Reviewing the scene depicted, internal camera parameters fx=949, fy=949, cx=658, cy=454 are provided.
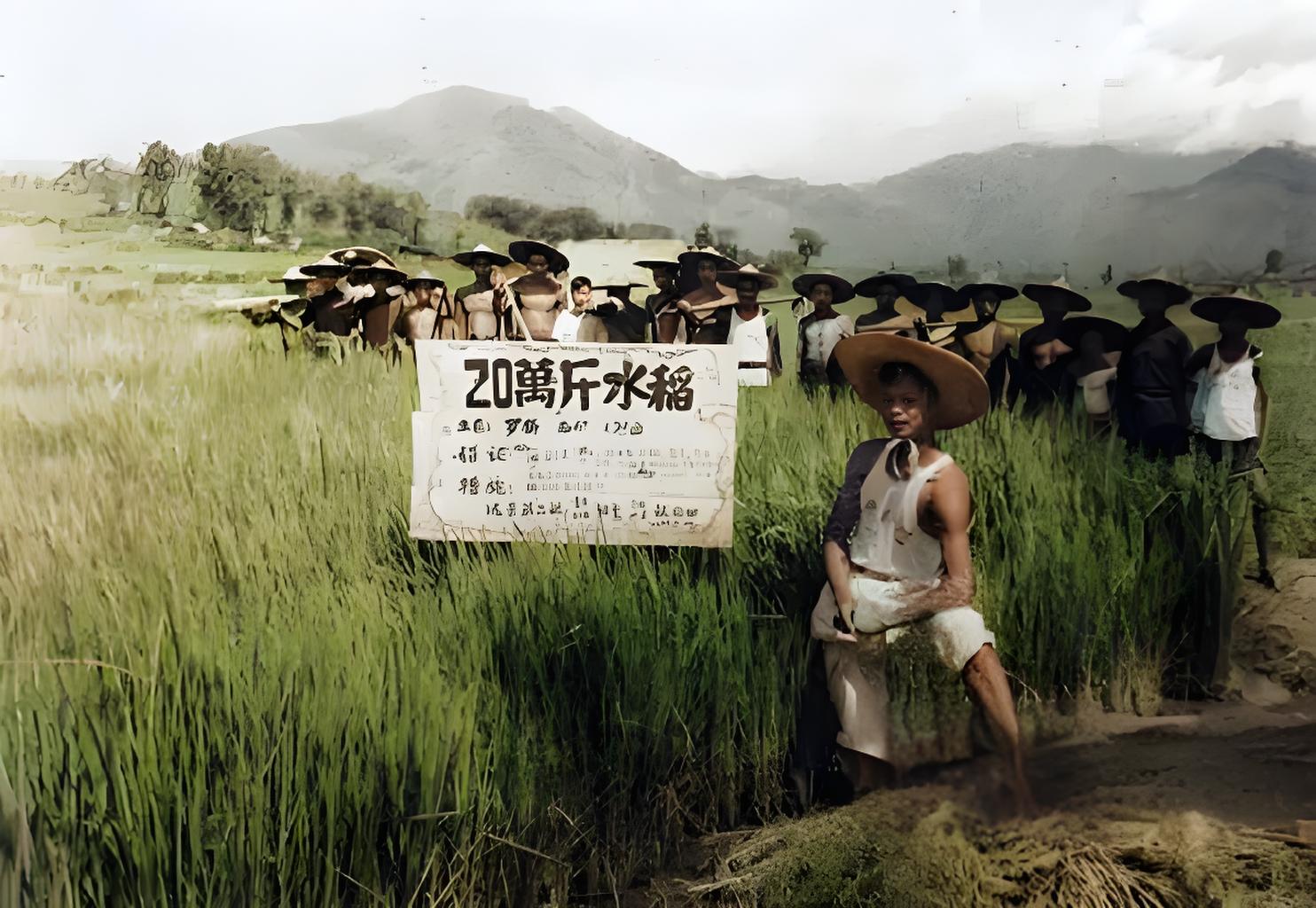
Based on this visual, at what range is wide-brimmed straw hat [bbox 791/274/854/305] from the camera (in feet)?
9.38

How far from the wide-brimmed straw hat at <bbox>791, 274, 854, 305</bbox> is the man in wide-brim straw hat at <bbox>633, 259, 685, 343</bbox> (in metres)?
0.36

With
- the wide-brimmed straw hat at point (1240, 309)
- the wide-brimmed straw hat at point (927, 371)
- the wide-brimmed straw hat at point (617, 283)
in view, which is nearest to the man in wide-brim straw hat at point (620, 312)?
the wide-brimmed straw hat at point (617, 283)

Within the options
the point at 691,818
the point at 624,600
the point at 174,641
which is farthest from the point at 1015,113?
the point at 174,641

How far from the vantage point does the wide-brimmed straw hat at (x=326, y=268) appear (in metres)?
2.82

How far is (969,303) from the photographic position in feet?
9.42

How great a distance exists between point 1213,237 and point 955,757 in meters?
1.75

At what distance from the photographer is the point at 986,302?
287cm

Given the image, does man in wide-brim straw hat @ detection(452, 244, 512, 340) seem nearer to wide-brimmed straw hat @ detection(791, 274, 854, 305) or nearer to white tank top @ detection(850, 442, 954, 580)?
wide-brimmed straw hat @ detection(791, 274, 854, 305)

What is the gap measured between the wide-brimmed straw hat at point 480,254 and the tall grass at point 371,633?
40cm

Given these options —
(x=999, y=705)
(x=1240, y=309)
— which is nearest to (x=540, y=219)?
(x=999, y=705)

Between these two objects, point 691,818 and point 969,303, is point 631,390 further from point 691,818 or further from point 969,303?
point 691,818

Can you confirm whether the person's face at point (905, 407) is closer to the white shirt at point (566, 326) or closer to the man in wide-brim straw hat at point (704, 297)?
the man in wide-brim straw hat at point (704, 297)

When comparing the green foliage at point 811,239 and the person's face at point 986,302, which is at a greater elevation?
the green foliage at point 811,239

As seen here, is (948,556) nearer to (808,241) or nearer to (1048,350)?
(1048,350)
